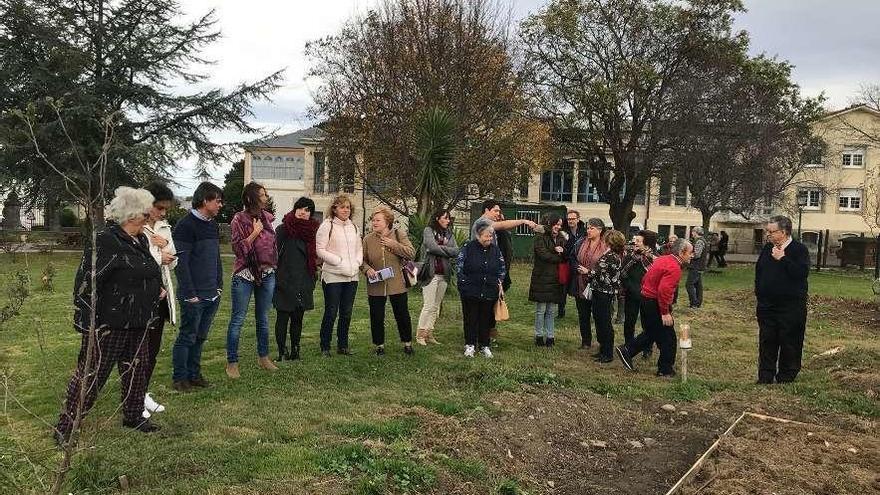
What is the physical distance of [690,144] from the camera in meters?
24.6

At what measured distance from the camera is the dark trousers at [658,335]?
7129mm

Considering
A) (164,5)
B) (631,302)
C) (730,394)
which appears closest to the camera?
(730,394)

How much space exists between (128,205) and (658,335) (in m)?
5.62

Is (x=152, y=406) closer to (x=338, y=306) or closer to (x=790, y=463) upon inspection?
(x=338, y=306)

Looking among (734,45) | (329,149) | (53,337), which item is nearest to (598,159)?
(734,45)

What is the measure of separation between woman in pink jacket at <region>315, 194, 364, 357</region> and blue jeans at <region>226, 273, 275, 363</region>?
69 cm

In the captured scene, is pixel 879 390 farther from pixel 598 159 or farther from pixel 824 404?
pixel 598 159

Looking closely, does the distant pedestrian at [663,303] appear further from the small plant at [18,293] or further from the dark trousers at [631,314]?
the small plant at [18,293]

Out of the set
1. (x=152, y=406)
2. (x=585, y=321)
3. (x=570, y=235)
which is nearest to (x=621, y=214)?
(x=570, y=235)

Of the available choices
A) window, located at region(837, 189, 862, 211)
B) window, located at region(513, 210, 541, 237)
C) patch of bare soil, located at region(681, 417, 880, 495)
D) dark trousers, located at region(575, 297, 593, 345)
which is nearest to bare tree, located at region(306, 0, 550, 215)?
window, located at region(513, 210, 541, 237)

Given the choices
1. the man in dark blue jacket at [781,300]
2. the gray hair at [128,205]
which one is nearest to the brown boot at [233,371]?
the gray hair at [128,205]

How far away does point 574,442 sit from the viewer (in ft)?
16.0

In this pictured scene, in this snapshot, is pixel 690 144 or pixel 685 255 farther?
pixel 690 144

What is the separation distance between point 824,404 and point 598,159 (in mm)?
29629
